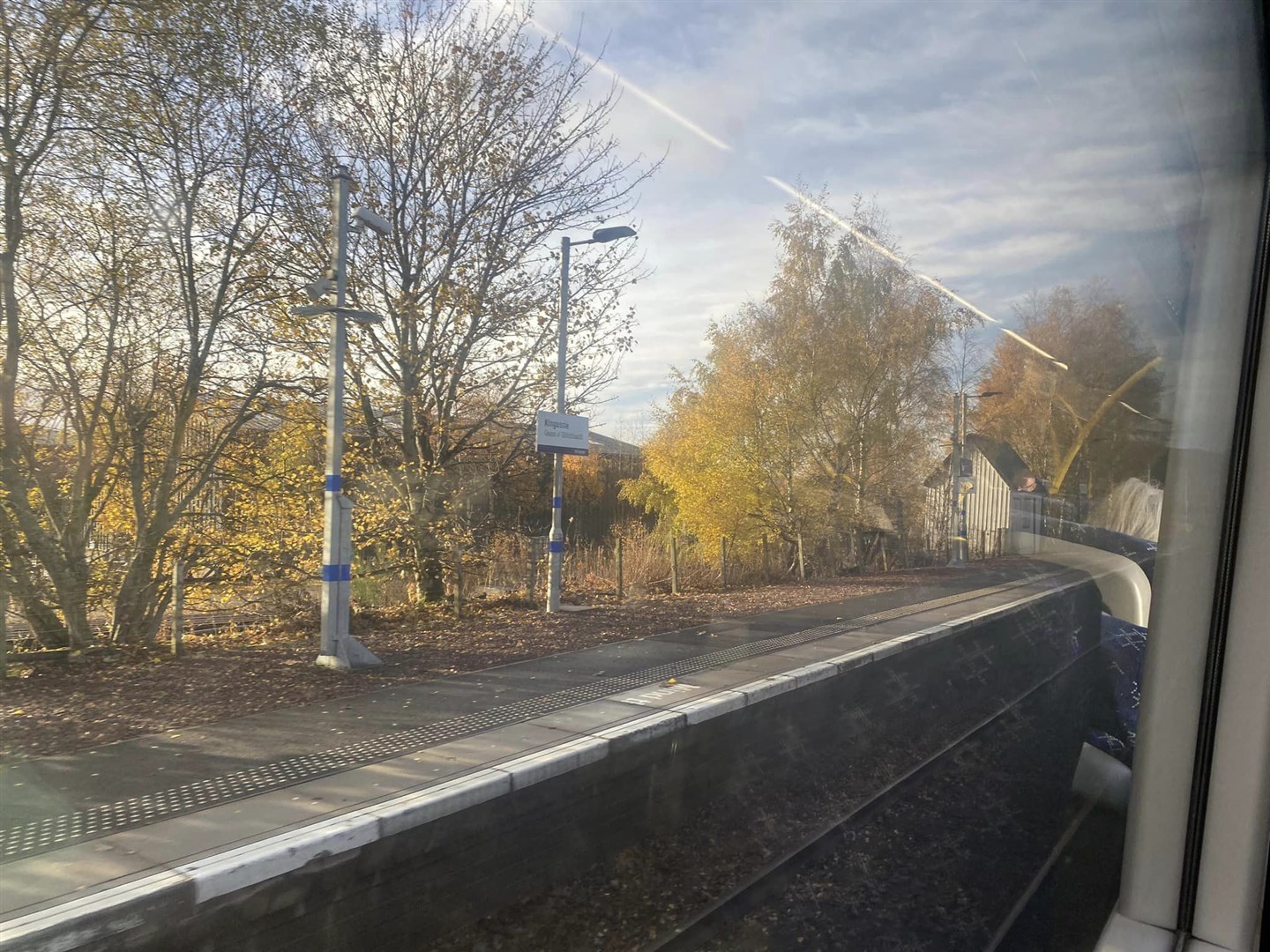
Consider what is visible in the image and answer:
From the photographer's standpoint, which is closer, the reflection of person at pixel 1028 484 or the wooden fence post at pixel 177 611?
the reflection of person at pixel 1028 484

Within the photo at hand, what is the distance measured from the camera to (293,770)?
4.91 m

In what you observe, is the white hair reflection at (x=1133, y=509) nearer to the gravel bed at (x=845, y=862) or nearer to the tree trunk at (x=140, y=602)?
the gravel bed at (x=845, y=862)

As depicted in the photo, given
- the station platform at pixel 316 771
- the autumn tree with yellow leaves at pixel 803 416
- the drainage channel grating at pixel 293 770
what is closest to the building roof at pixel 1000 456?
the station platform at pixel 316 771

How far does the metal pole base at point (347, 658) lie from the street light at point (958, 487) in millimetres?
5379

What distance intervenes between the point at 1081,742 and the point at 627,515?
16.3 m

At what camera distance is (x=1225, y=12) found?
1.83 metres

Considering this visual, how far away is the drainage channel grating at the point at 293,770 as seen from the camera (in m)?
3.95

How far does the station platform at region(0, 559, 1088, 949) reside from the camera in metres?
3.31

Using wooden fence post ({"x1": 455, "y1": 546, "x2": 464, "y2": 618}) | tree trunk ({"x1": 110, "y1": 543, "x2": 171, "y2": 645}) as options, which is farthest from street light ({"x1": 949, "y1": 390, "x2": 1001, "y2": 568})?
tree trunk ({"x1": 110, "y1": 543, "x2": 171, "y2": 645})

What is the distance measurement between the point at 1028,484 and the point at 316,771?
4078mm

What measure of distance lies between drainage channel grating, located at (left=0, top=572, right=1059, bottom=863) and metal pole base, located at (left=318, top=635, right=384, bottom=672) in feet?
7.00

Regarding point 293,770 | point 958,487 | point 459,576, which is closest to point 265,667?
point 293,770

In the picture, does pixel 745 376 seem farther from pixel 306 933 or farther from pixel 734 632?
pixel 306 933

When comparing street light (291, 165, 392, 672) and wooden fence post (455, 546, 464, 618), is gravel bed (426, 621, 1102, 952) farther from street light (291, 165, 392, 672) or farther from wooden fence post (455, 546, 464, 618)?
wooden fence post (455, 546, 464, 618)
